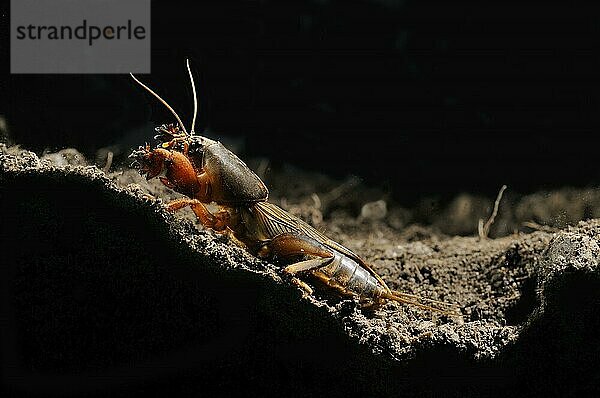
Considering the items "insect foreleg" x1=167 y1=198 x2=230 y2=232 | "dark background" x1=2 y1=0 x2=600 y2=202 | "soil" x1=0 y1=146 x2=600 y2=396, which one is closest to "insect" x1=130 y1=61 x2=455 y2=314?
"insect foreleg" x1=167 y1=198 x2=230 y2=232

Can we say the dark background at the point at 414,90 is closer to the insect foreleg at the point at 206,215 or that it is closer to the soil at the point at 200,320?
the insect foreleg at the point at 206,215

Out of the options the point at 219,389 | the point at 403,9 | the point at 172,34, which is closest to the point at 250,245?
the point at 219,389

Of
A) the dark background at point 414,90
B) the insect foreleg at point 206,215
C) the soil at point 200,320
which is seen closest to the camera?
the soil at point 200,320

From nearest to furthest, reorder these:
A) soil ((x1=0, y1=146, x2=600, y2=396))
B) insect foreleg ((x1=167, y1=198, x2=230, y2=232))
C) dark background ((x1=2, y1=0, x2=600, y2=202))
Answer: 1. soil ((x1=0, y1=146, x2=600, y2=396))
2. insect foreleg ((x1=167, y1=198, x2=230, y2=232))
3. dark background ((x1=2, y1=0, x2=600, y2=202))

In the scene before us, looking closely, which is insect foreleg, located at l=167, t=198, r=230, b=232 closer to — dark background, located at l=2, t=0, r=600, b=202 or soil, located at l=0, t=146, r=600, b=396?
soil, located at l=0, t=146, r=600, b=396

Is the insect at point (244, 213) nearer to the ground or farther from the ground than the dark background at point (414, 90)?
nearer to the ground

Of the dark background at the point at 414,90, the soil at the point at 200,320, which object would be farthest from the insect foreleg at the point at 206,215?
the dark background at the point at 414,90

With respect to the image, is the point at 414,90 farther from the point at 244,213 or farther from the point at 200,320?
the point at 200,320
